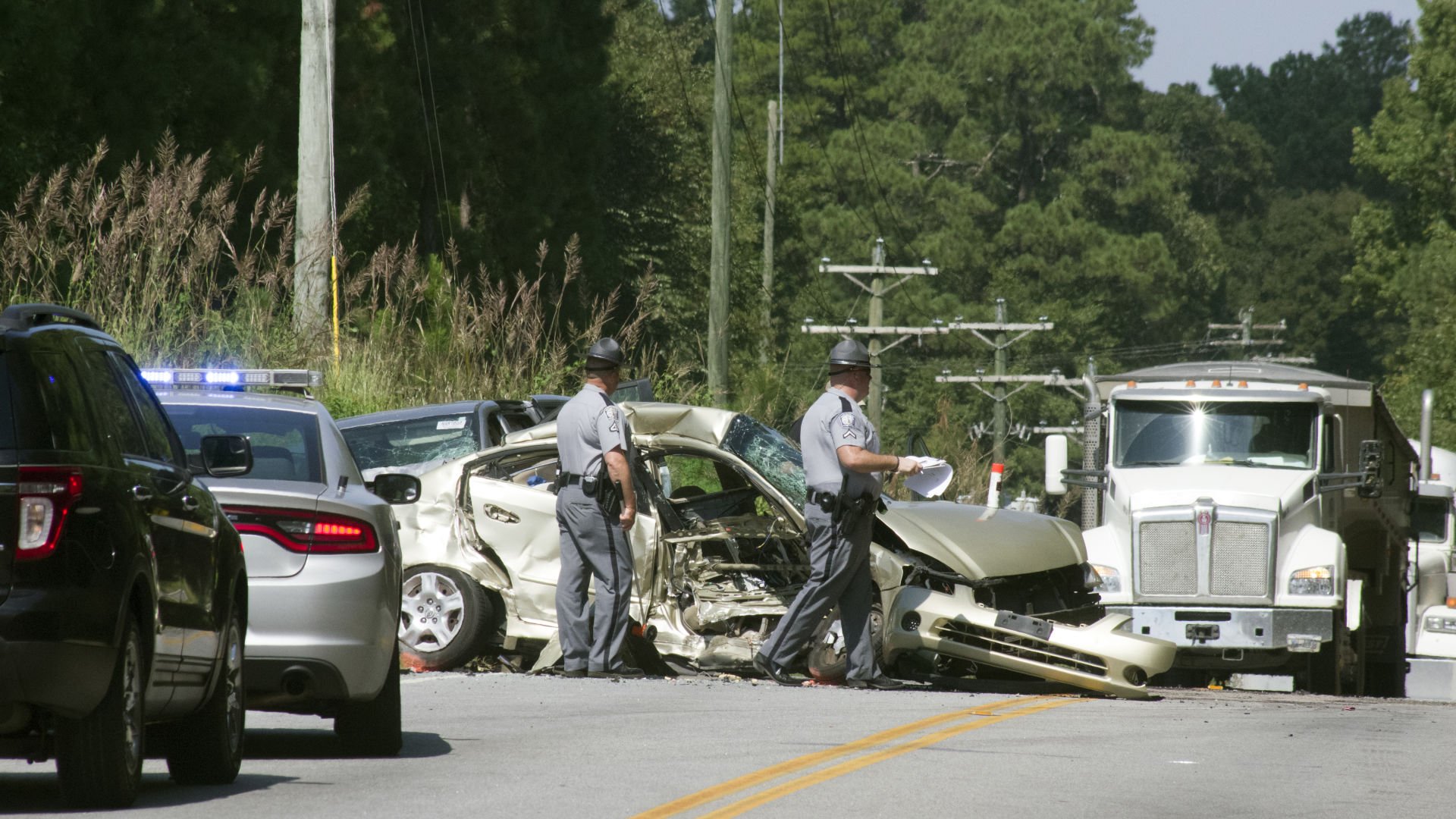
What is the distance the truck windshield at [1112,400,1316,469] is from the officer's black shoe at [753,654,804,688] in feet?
18.7

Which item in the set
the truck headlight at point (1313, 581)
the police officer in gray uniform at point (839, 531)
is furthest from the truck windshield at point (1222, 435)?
the police officer in gray uniform at point (839, 531)

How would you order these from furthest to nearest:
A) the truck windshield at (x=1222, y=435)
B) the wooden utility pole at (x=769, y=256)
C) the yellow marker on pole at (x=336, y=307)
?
the wooden utility pole at (x=769, y=256), the yellow marker on pole at (x=336, y=307), the truck windshield at (x=1222, y=435)

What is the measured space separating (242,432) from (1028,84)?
265 ft

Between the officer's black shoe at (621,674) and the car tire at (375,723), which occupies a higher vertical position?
the car tire at (375,723)

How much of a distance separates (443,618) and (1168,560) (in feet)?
20.7

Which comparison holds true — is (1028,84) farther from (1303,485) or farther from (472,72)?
(1303,485)

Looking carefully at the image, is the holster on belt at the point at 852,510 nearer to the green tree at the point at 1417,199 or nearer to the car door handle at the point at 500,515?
the car door handle at the point at 500,515

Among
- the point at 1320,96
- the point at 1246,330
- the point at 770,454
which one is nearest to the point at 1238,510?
the point at 770,454

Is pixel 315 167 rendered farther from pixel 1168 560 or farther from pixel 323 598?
pixel 323 598

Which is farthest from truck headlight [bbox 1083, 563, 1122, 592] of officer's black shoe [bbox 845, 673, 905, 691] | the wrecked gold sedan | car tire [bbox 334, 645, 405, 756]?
car tire [bbox 334, 645, 405, 756]

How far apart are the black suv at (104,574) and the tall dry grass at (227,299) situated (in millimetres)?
8572

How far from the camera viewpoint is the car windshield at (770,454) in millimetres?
14125

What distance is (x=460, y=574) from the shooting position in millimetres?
13867

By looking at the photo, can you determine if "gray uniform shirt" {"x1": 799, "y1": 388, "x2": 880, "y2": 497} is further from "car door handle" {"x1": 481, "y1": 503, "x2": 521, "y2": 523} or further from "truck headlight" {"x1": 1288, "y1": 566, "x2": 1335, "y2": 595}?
"truck headlight" {"x1": 1288, "y1": 566, "x2": 1335, "y2": 595}
